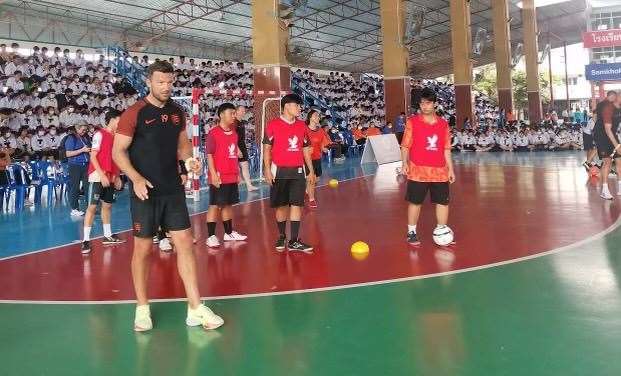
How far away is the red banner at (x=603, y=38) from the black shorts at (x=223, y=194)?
31.4 metres

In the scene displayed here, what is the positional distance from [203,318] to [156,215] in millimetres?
803

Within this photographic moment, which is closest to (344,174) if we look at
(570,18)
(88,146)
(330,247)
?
(88,146)

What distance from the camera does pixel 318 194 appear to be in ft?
41.0

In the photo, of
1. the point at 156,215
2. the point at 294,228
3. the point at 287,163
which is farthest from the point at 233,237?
the point at 156,215

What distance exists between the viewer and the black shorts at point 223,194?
724 cm

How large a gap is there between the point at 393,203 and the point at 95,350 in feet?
23.9

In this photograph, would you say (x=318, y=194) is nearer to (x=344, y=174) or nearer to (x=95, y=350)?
(x=344, y=174)

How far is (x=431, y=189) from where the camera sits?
679 cm

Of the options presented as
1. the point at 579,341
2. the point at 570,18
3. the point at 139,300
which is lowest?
the point at 579,341

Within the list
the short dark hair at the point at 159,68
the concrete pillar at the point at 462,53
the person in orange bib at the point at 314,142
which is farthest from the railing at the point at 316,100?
the short dark hair at the point at 159,68

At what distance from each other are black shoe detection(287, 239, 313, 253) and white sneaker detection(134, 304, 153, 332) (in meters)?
2.62

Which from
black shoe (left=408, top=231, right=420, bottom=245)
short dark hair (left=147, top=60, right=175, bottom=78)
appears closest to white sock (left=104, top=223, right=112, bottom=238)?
black shoe (left=408, top=231, right=420, bottom=245)

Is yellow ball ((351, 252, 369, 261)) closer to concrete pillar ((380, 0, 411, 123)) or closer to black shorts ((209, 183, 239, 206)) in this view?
black shorts ((209, 183, 239, 206))

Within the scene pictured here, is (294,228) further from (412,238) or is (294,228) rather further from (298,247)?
(412,238)
